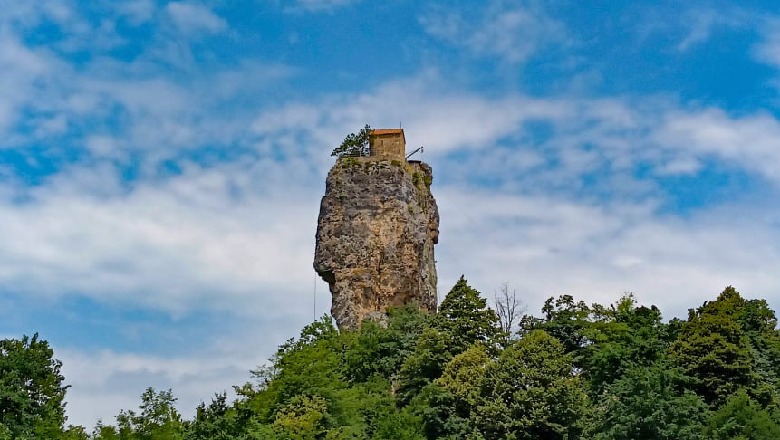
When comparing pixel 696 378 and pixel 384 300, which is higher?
pixel 384 300

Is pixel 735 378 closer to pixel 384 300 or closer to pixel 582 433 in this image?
pixel 582 433

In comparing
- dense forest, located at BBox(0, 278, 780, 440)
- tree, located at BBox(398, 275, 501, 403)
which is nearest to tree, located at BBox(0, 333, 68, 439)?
dense forest, located at BBox(0, 278, 780, 440)

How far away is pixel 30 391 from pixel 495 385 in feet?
65.7

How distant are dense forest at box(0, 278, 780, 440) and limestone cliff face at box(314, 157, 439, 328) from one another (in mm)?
7159

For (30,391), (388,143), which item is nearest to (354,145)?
(388,143)

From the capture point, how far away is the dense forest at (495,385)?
97.5 feet

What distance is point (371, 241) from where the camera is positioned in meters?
50.1

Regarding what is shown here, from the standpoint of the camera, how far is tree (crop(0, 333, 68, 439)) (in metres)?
36.8

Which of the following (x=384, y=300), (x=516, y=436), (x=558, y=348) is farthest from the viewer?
(x=384, y=300)

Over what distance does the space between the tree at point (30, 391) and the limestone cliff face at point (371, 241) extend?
49.1 feet

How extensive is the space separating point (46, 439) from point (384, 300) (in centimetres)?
1963

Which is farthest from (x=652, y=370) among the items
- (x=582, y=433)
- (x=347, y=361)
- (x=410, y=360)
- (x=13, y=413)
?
(x=13, y=413)

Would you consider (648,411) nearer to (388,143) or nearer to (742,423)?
(742,423)

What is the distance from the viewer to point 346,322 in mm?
49406
